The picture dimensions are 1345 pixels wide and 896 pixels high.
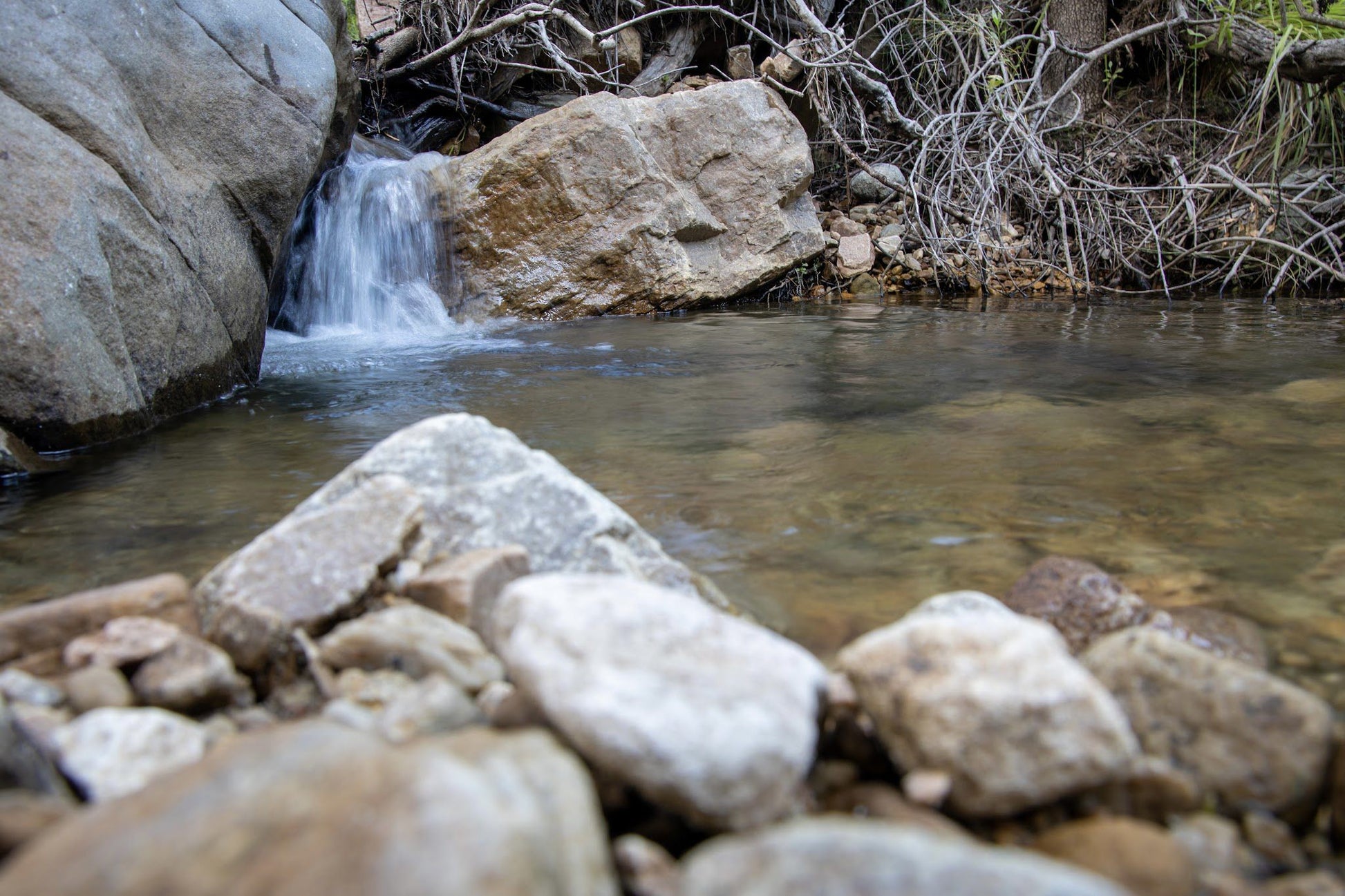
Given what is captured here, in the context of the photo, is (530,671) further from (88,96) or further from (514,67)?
(514,67)

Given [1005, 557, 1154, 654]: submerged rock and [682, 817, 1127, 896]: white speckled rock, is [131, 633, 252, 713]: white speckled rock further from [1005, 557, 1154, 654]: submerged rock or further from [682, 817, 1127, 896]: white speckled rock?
[1005, 557, 1154, 654]: submerged rock

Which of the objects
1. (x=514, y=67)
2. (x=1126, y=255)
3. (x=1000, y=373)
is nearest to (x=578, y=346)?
(x=1000, y=373)

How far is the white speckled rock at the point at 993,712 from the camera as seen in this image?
3.99 ft

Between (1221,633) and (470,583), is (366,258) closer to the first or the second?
(470,583)

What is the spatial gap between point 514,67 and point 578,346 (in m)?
4.13

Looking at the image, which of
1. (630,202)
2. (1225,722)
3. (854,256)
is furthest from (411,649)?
(854,256)

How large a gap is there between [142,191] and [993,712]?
12.1 ft

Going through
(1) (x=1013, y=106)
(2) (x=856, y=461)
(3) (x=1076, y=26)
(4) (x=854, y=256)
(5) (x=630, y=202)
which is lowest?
(2) (x=856, y=461)

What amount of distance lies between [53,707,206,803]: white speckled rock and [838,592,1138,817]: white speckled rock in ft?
2.96

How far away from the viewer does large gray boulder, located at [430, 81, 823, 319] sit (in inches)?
258

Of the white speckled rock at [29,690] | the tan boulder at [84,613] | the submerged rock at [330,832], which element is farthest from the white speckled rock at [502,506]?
the submerged rock at [330,832]

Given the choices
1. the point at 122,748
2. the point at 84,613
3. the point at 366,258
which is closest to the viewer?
the point at 122,748

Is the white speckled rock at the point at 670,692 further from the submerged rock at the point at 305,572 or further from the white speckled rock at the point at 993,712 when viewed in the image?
the submerged rock at the point at 305,572

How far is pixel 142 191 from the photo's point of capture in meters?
3.69
